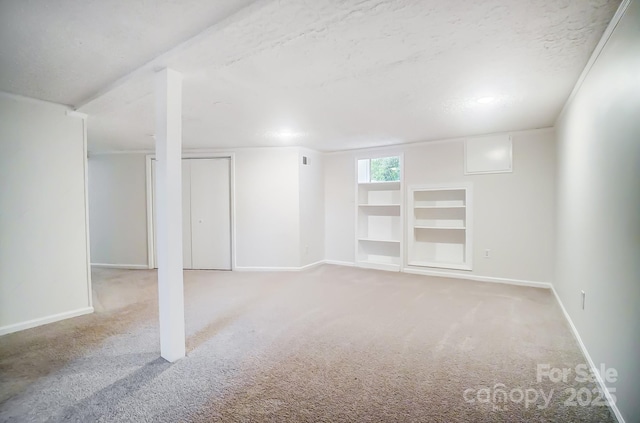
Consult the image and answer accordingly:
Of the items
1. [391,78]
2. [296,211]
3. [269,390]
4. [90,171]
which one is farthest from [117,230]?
[391,78]

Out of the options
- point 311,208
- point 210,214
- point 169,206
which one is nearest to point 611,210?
point 169,206

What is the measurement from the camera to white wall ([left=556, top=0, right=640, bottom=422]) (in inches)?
56.6

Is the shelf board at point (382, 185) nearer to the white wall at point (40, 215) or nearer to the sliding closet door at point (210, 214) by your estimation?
the sliding closet door at point (210, 214)

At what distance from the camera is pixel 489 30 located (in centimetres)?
174

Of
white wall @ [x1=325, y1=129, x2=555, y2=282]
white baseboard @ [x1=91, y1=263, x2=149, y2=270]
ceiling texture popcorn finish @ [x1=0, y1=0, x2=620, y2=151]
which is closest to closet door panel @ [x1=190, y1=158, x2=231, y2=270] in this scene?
white baseboard @ [x1=91, y1=263, x2=149, y2=270]

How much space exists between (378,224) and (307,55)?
4198 mm

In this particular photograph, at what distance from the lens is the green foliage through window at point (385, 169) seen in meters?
5.59

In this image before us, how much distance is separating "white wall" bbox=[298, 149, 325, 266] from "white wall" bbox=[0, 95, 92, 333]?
3160 mm

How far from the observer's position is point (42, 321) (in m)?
3.04

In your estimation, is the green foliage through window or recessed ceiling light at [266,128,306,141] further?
the green foliage through window

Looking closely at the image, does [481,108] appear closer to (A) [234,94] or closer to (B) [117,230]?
(A) [234,94]

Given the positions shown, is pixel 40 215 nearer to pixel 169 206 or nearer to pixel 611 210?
pixel 169 206

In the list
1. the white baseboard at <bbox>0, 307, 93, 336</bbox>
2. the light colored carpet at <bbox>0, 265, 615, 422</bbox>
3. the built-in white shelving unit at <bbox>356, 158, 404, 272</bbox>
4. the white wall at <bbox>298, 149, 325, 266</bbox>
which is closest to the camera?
the light colored carpet at <bbox>0, 265, 615, 422</bbox>

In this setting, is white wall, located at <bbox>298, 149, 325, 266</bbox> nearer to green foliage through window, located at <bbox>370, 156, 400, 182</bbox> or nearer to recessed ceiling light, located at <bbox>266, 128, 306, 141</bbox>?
recessed ceiling light, located at <bbox>266, 128, 306, 141</bbox>
